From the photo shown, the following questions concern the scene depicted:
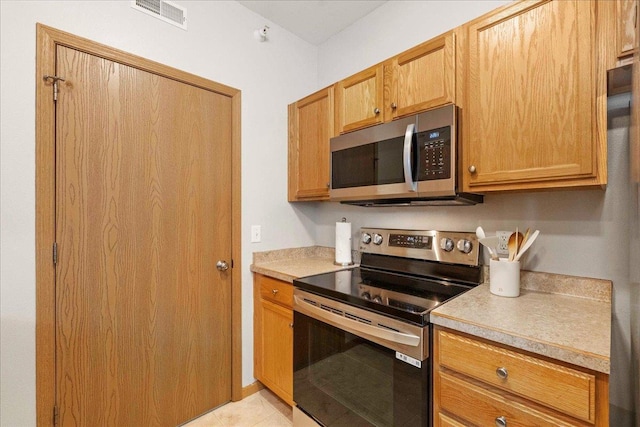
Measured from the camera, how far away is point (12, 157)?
1.31m

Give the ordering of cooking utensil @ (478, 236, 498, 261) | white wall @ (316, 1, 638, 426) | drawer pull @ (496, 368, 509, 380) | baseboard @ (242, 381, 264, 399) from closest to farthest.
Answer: drawer pull @ (496, 368, 509, 380)
white wall @ (316, 1, 638, 426)
cooking utensil @ (478, 236, 498, 261)
baseboard @ (242, 381, 264, 399)

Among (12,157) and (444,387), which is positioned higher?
(12,157)

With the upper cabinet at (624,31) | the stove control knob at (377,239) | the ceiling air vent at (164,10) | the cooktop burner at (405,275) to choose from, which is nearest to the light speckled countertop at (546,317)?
the cooktop burner at (405,275)

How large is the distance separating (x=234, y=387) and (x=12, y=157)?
5.83 ft

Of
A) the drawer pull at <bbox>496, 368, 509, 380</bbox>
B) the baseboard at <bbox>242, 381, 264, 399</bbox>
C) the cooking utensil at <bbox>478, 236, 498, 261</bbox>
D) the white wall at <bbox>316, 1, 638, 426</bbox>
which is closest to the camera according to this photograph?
the drawer pull at <bbox>496, 368, 509, 380</bbox>

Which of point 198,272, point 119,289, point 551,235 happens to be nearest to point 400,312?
point 551,235

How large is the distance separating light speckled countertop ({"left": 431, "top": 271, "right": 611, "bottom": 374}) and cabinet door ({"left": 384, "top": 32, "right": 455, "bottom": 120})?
3.11 ft

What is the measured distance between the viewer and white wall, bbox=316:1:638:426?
123 centimetres

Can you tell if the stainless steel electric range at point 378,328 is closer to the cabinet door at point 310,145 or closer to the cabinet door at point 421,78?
the cabinet door at point 310,145

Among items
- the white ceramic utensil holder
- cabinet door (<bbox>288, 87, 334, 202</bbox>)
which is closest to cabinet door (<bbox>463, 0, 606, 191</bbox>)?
the white ceramic utensil holder

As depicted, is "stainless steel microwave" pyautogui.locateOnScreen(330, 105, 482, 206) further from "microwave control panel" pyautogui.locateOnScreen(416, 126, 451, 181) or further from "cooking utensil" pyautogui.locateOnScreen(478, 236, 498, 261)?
"cooking utensil" pyautogui.locateOnScreen(478, 236, 498, 261)

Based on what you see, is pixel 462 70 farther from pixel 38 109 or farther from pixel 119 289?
pixel 119 289

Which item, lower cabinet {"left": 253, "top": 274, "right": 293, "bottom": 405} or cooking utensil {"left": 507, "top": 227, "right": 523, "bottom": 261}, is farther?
lower cabinet {"left": 253, "top": 274, "right": 293, "bottom": 405}

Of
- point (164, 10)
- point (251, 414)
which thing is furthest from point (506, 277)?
point (164, 10)
